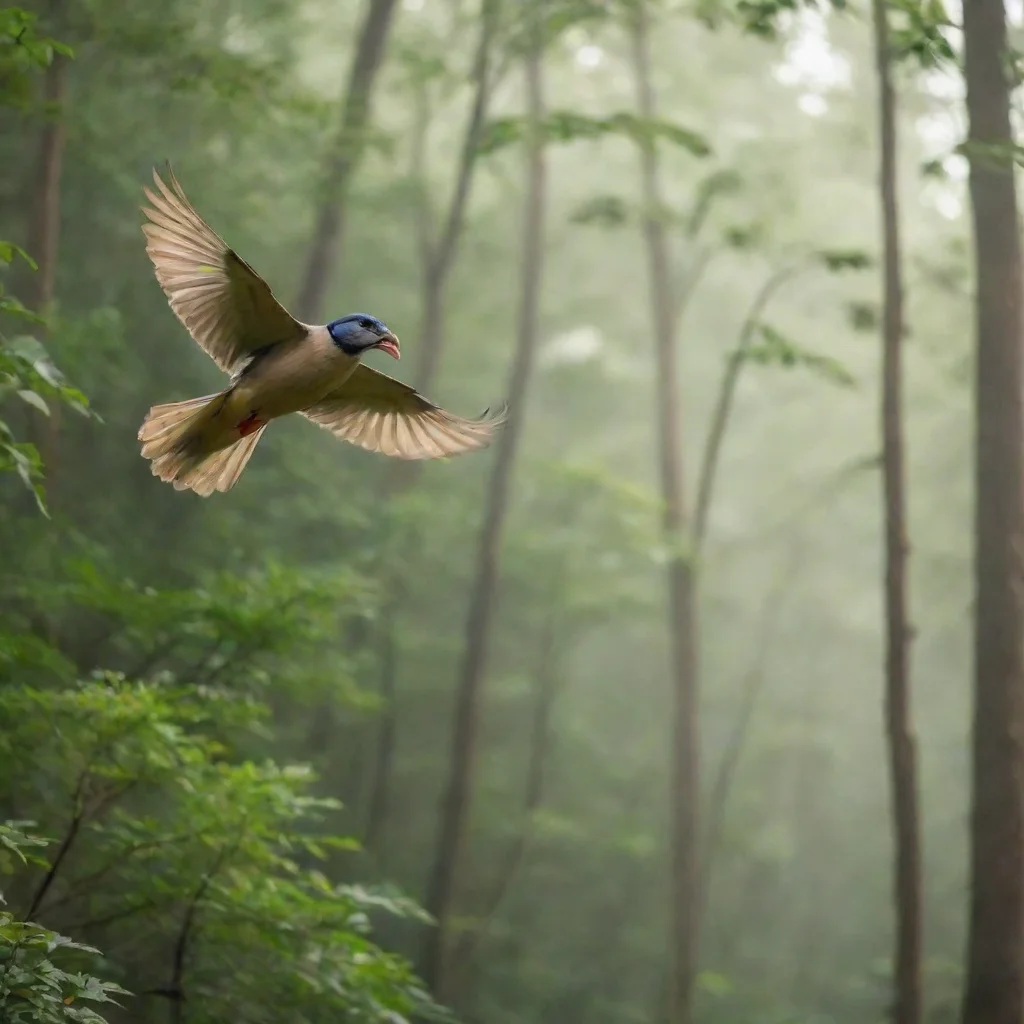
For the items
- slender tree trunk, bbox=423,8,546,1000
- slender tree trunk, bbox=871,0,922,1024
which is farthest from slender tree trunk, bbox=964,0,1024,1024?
slender tree trunk, bbox=423,8,546,1000

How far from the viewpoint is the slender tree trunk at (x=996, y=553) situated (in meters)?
7.29

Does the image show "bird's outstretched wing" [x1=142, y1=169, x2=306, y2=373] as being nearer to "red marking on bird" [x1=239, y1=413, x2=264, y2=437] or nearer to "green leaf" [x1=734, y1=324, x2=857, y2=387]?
"red marking on bird" [x1=239, y1=413, x2=264, y2=437]

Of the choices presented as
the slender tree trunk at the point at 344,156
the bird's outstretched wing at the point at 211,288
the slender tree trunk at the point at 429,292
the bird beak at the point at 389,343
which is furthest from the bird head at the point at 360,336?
the slender tree trunk at the point at 429,292

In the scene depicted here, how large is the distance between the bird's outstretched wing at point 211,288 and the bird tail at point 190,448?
256 mm

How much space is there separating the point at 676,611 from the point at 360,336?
9200 millimetres

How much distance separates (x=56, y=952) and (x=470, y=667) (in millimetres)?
8385

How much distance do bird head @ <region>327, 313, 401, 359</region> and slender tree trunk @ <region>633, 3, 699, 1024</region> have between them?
802 cm

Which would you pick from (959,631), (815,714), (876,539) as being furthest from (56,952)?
(815,714)

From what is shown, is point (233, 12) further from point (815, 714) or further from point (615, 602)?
point (815, 714)

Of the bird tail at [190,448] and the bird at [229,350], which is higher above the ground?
the bird at [229,350]

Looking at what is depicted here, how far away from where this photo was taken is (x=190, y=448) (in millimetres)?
4988

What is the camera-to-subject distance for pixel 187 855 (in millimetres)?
5887

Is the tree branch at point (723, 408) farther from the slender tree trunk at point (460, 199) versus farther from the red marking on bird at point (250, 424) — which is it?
the red marking on bird at point (250, 424)

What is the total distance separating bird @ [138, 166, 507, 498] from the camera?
14.8 feet
